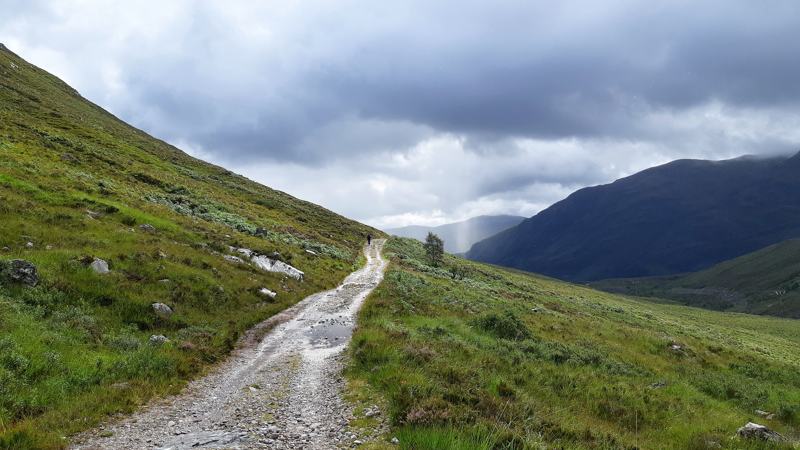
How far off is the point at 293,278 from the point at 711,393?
2586 cm

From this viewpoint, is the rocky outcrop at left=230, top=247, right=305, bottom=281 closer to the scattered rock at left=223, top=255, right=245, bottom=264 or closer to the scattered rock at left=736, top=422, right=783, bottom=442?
the scattered rock at left=223, top=255, right=245, bottom=264

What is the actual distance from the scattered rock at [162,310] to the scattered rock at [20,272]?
13.3 feet

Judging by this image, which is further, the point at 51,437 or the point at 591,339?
the point at 591,339

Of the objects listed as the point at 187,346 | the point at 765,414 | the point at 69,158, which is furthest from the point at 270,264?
the point at 69,158

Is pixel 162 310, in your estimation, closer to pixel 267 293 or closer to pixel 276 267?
pixel 267 293

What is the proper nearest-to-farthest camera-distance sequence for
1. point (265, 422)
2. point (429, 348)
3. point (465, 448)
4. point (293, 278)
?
1. point (465, 448)
2. point (265, 422)
3. point (429, 348)
4. point (293, 278)

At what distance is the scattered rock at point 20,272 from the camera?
16.2m

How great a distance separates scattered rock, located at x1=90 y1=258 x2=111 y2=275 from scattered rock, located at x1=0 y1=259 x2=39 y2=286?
2.49m

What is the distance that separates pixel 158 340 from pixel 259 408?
6.50 meters

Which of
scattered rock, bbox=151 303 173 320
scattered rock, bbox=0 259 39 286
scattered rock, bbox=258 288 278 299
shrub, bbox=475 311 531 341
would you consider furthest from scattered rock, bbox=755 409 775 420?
scattered rock, bbox=0 259 39 286

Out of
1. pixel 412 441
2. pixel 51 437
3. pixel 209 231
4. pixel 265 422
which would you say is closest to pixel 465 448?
pixel 412 441

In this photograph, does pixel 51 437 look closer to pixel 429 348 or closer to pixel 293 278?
pixel 429 348

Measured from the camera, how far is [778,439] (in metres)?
12.4

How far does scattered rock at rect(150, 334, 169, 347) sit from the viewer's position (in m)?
15.5
